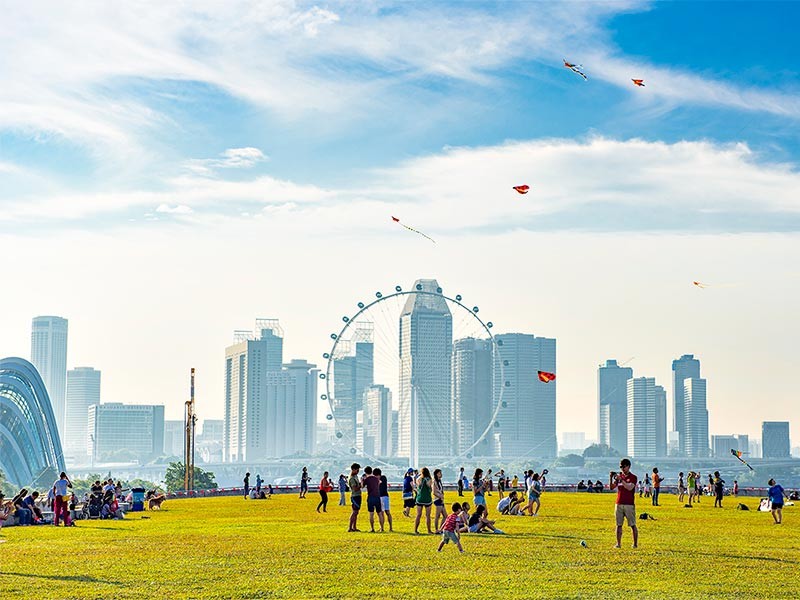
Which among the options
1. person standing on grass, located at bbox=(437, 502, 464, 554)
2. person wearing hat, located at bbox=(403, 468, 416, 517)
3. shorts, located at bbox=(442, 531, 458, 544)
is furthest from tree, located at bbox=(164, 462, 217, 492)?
shorts, located at bbox=(442, 531, 458, 544)

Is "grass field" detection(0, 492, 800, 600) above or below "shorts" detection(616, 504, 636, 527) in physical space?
below

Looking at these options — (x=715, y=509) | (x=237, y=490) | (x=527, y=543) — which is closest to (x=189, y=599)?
(x=527, y=543)

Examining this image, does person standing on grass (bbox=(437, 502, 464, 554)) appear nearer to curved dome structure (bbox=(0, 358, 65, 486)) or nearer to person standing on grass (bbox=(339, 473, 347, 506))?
person standing on grass (bbox=(339, 473, 347, 506))

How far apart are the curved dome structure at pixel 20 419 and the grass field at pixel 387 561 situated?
490ft

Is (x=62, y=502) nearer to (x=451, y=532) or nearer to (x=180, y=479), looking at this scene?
(x=451, y=532)

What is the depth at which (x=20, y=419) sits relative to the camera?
625 feet

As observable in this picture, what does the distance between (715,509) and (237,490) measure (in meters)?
38.1

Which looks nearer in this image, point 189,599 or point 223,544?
point 189,599

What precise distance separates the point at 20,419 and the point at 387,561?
568 ft

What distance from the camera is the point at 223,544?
33.4m

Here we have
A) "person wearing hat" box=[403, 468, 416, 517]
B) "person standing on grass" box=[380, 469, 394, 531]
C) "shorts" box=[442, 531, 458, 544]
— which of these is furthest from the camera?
"person wearing hat" box=[403, 468, 416, 517]

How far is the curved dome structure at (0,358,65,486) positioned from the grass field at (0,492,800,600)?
14944 cm

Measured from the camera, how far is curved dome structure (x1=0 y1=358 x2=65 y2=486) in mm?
185000

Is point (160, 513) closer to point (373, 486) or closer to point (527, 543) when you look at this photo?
point (373, 486)
